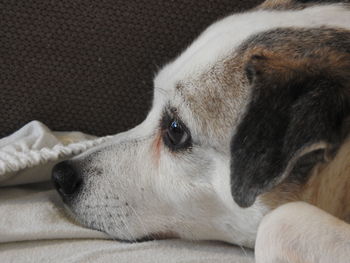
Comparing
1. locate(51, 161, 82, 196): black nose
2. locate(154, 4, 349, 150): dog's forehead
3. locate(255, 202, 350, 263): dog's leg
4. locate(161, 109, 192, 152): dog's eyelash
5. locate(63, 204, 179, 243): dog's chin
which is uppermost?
locate(154, 4, 349, 150): dog's forehead

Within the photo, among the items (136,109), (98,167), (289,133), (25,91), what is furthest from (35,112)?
(289,133)

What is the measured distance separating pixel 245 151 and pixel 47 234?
0.57 m

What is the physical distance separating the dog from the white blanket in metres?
0.05

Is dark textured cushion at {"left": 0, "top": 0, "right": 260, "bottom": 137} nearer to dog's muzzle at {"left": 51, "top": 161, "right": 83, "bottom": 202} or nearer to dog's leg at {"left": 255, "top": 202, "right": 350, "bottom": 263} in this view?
dog's muzzle at {"left": 51, "top": 161, "right": 83, "bottom": 202}

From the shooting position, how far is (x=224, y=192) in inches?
54.0

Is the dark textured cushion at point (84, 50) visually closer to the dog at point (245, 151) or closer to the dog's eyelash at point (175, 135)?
the dog at point (245, 151)

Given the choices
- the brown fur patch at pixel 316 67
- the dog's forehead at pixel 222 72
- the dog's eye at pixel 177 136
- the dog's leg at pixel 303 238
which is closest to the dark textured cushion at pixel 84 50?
the dog's forehead at pixel 222 72

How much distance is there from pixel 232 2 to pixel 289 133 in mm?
973

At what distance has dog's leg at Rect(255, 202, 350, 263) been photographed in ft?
3.68

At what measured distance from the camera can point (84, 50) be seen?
6.59 feet

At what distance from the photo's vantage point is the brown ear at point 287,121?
1163 mm

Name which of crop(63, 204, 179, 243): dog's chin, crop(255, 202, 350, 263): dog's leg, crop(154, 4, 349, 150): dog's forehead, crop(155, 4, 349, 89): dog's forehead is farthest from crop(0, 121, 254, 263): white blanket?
crop(155, 4, 349, 89): dog's forehead

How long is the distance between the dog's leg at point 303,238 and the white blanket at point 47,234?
197mm

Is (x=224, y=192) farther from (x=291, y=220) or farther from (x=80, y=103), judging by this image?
(x=80, y=103)
